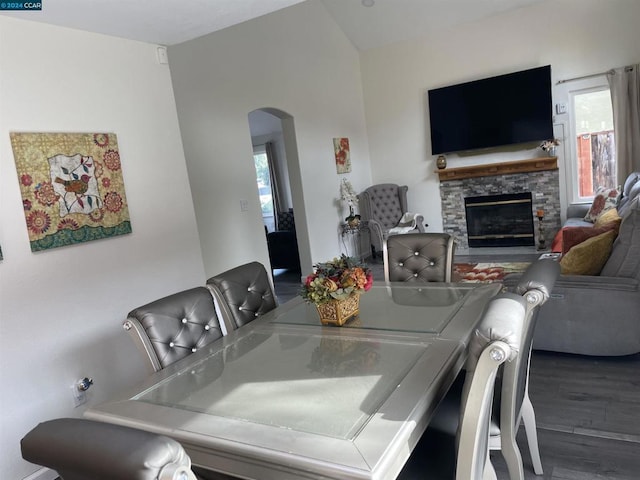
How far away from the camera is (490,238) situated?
684 cm

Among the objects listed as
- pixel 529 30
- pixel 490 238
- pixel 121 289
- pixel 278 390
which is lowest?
pixel 490 238

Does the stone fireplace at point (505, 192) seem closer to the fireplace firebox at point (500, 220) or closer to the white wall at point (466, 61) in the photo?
the fireplace firebox at point (500, 220)

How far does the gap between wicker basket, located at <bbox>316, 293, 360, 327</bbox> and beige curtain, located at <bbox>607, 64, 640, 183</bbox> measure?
537cm

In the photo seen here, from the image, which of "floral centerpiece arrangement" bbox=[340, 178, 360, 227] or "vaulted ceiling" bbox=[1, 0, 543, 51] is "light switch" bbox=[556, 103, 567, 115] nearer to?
"floral centerpiece arrangement" bbox=[340, 178, 360, 227]

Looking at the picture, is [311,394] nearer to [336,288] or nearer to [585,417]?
[336,288]

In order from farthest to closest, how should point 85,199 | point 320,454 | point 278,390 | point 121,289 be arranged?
1. point 121,289
2. point 85,199
3. point 278,390
4. point 320,454

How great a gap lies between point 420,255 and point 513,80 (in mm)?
4631

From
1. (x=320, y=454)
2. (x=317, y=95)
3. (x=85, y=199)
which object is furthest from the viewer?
(x=317, y=95)

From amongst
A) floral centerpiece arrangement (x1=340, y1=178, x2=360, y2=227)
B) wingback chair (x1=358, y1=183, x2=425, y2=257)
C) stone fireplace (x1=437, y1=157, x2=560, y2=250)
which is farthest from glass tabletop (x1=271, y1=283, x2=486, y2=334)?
stone fireplace (x1=437, y1=157, x2=560, y2=250)

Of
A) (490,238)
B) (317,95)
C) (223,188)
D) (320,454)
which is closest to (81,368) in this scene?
(320,454)

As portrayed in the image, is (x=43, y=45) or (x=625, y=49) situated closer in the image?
(x=43, y=45)

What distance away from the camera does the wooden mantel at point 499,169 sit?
623 cm

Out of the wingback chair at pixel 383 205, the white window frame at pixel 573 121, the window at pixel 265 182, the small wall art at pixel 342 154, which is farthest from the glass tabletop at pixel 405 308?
the window at pixel 265 182

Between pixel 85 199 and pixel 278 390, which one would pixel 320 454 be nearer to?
pixel 278 390
